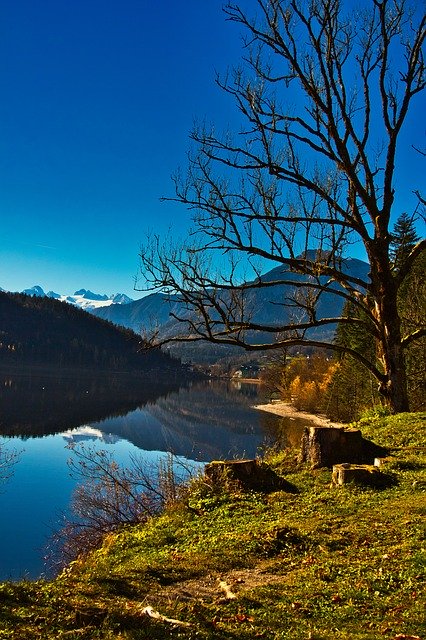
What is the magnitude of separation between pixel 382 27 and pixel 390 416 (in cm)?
1153

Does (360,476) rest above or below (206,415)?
above

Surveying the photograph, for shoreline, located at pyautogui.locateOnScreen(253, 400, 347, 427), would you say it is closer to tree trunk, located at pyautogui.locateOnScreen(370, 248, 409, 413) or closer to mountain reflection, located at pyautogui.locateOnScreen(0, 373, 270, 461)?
mountain reflection, located at pyautogui.locateOnScreen(0, 373, 270, 461)

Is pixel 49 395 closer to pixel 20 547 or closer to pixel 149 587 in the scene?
pixel 20 547

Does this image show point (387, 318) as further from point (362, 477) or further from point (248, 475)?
point (248, 475)

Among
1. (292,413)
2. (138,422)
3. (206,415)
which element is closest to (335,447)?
(138,422)

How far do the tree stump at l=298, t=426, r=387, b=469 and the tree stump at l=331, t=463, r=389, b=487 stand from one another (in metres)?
1.40

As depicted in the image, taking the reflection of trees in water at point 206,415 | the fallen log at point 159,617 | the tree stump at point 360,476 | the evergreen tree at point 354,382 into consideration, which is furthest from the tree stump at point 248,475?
the reflection of trees in water at point 206,415

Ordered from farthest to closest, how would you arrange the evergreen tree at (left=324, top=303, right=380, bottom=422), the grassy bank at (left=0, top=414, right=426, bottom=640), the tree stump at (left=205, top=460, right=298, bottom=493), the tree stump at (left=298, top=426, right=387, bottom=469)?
the evergreen tree at (left=324, top=303, right=380, bottom=422)
the tree stump at (left=298, top=426, right=387, bottom=469)
the tree stump at (left=205, top=460, right=298, bottom=493)
the grassy bank at (left=0, top=414, right=426, bottom=640)

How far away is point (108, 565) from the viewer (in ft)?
28.4

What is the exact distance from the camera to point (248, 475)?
11.9 meters

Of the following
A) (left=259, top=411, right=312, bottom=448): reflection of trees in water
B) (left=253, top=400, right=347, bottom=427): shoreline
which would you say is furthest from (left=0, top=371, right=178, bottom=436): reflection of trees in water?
(left=253, top=400, right=347, bottom=427): shoreline

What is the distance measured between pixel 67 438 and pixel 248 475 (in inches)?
2098

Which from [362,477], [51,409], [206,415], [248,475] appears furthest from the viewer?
[206,415]

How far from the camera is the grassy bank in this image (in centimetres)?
515
